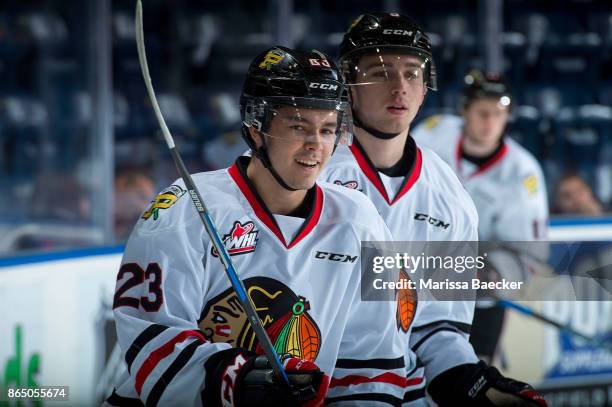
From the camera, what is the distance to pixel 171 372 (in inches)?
66.2

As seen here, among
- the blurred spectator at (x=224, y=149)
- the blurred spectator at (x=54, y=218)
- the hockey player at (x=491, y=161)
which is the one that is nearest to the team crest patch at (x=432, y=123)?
the hockey player at (x=491, y=161)

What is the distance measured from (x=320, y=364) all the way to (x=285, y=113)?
43cm

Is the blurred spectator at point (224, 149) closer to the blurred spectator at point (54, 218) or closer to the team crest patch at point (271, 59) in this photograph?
the blurred spectator at point (54, 218)

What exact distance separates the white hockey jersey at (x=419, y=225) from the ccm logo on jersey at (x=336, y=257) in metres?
0.22

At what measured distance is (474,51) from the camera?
16.3 feet

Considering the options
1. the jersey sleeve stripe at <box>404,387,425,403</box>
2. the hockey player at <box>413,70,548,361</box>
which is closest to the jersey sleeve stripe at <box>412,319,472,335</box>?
the jersey sleeve stripe at <box>404,387,425,403</box>

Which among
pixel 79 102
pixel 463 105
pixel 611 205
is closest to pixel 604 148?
pixel 611 205

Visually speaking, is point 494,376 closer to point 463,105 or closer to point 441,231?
point 441,231

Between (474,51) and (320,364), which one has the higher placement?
(474,51)

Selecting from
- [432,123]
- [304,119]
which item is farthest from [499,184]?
[304,119]

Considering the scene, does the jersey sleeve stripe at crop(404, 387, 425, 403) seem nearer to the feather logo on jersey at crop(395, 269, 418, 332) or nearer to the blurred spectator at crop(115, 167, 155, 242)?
the feather logo on jersey at crop(395, 269, 418, 332)

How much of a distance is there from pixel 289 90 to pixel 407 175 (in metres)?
0.42

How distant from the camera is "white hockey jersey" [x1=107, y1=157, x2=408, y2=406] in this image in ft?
5.56

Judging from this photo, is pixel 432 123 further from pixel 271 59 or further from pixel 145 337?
pixel 145 337
